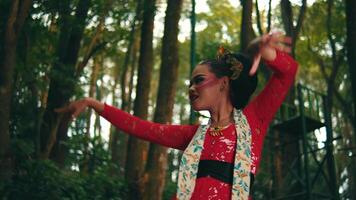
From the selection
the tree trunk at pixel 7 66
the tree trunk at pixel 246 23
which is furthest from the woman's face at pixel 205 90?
the tree trunk at pixel 246 23

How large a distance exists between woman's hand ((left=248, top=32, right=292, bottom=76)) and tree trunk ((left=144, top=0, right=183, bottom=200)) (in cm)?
629

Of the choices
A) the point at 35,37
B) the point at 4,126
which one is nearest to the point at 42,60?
the point at 35,37

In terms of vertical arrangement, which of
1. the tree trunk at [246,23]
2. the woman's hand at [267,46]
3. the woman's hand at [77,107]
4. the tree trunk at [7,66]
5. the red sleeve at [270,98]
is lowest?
the woman's hand at [77,107]

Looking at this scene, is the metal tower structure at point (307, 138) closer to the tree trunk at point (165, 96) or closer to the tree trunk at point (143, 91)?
the tree trunk at point (165, 96)

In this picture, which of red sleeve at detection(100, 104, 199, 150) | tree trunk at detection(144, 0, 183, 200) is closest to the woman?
red sleeve at detection(100, 104, 199, 150)

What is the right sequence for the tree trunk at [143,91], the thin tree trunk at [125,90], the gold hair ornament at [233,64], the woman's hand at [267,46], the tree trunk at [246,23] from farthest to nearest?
the tree trunk at [143,91] → the thin tree trunk at [125,90] → the tree trunk at [246,23] → the gold hair ornament at [233,64] → the woman's hand at [267,46]

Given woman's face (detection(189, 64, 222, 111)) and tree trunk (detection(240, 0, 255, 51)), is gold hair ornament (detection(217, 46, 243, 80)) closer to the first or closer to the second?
woman's face (detection(189, 64, 222, 111))

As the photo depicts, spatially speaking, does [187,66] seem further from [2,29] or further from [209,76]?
[209,76]

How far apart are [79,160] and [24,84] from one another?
3.50m

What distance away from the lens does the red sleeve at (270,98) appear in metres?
2.93

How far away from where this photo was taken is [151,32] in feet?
38.0

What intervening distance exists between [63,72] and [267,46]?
22.1 feet

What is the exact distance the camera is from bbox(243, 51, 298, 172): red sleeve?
293 centimetres

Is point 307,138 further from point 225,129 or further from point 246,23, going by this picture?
point 225,129
